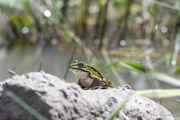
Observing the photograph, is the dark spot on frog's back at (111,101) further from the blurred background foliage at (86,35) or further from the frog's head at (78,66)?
the blurred background foliage at (86,35)

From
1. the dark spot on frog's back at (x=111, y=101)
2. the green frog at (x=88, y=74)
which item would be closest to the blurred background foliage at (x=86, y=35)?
the green frog at (x=88, y=74)

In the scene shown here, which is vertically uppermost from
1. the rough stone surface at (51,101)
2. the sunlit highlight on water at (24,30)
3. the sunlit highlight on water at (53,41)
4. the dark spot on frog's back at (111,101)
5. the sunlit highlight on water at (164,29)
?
the sunlit highlight on water at (164,29)

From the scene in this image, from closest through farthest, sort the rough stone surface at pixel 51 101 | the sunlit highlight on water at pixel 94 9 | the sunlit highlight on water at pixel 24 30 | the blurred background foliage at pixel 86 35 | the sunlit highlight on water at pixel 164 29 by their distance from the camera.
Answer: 1. the rough stone surface at pixel 51 101
2. the blurred background foliage at pixel 86 35
3. the sunlit highlight on water at pixel 24 30
4. the sunlit highlight on water at pixel 164 29
5. the sunlit highlight on water at pixel 94 9

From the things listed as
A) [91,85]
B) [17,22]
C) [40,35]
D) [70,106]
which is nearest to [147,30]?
[40,35]

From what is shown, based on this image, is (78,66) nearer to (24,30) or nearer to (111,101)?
(111,101)

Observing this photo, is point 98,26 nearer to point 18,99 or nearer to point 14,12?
point 14,12

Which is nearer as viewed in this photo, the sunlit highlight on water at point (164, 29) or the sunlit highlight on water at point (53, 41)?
the sunlit highlight on water at point (53, 41)

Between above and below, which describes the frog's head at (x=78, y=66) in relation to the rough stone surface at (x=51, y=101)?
above

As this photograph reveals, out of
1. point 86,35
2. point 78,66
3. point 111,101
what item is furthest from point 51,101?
point 86,35

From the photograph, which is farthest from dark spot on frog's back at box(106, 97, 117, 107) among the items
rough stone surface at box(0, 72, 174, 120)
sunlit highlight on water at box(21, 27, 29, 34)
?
sunlit highlight on water at box(21, 27, 29, 34)

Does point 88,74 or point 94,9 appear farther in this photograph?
point 94,9

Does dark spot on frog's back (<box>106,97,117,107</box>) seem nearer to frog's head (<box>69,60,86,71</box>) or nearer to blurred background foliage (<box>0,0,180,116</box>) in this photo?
frog's head (<box>69,60,86,71</box>)
